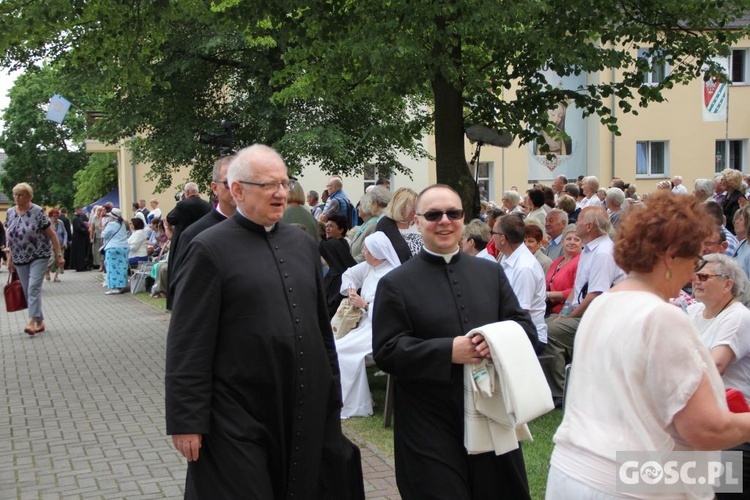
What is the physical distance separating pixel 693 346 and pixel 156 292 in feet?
58.6

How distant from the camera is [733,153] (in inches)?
1454

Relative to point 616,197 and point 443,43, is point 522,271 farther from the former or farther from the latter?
point 616,197

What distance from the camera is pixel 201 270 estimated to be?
3785 millimetres

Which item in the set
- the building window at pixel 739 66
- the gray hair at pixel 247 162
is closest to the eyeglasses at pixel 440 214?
the gray hair at pixel 247 162

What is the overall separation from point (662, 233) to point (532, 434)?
4.38m

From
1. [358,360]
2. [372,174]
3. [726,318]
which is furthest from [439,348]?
[372,174]

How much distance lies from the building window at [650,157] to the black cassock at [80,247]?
2141cm

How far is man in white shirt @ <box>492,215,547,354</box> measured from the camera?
6.93 m

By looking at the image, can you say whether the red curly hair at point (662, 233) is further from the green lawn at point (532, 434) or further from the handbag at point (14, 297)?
the handbag at point (14, 297)

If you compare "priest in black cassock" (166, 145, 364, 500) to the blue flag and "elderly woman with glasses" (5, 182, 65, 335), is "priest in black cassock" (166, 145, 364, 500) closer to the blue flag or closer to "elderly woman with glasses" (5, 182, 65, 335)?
"elderly woman with glasses" (5, 182, 65, 335)

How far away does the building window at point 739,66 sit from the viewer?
3619 centimetres

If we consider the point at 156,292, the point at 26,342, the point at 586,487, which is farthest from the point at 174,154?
the point at 586,487

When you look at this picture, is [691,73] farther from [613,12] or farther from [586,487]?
[586,487]

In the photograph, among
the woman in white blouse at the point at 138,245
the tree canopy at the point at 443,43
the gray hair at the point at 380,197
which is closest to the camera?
the gray hair at the point at 380,197
